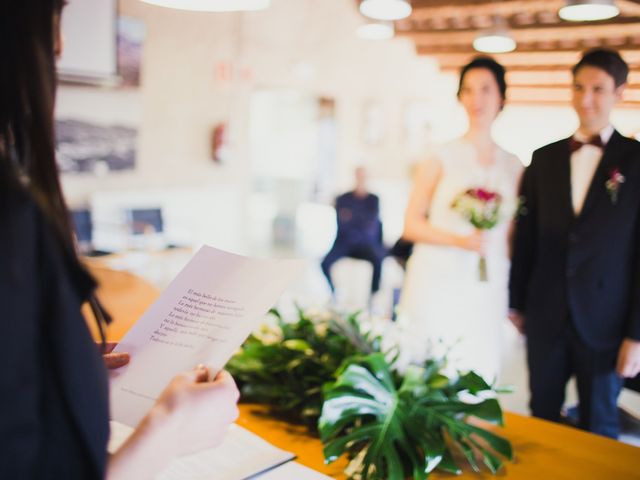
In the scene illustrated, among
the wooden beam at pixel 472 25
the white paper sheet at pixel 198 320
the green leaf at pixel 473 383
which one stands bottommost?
the green leaf at pixel 473 383

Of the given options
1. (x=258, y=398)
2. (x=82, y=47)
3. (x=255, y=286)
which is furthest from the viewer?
(x=82, y=47)

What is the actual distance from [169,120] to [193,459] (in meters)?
6.07

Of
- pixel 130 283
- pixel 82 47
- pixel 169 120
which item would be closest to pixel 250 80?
pixel 169 120

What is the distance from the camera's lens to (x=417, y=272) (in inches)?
122

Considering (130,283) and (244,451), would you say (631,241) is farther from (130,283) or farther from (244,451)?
(130,283)

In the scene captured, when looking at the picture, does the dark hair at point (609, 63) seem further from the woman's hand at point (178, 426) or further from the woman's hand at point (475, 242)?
the woman's hand at point (178, 426)

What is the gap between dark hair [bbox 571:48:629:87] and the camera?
7.59 ft

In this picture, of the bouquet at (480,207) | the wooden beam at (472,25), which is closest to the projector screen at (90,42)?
the wooden beam at (472,25)

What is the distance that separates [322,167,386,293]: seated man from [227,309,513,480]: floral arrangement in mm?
5007

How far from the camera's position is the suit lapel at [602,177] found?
228cm

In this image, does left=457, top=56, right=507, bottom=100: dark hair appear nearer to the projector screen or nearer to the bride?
the bride

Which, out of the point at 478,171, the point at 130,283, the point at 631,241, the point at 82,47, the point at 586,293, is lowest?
the point at 130,283

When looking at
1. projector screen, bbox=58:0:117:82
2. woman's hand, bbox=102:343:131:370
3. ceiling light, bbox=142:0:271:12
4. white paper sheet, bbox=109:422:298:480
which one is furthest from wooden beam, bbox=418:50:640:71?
woman's hand, bbox=102:343:131:370

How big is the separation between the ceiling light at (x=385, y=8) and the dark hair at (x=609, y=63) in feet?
4.88
